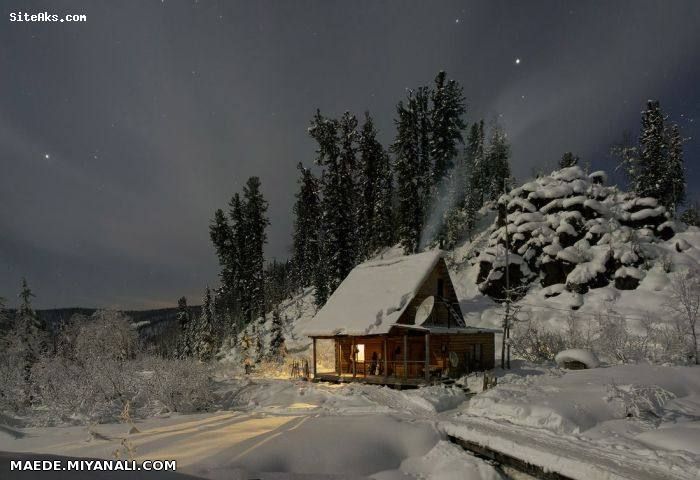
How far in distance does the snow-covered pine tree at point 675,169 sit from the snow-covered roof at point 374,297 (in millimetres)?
42543

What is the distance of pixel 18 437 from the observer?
45.7 ft

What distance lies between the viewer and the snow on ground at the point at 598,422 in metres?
10.2

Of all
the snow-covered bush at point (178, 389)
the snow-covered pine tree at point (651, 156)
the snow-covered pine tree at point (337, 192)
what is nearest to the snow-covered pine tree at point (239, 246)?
the snow-covered pine tree at point (337, 192)

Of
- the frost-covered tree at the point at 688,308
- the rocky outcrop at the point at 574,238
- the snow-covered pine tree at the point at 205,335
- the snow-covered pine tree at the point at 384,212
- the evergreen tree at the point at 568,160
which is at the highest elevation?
the evergreen tree at the point at 568,160

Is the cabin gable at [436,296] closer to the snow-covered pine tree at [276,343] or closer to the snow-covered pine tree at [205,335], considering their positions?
the snow-covered pine tree at [276,343]

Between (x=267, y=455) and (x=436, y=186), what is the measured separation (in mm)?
38918

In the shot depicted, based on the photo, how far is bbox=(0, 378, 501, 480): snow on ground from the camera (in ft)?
32.1

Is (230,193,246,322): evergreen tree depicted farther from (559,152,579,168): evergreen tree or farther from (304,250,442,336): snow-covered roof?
(559,152,579,168): evergreen tree

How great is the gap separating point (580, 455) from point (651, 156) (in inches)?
2033

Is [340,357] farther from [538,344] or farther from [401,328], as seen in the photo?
[538,344]

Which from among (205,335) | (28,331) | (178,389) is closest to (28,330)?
(28,331)

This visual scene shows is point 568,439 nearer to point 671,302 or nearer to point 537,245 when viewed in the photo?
point 671,302

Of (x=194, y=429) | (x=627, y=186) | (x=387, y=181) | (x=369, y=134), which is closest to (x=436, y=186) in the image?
(x=369, y=134)

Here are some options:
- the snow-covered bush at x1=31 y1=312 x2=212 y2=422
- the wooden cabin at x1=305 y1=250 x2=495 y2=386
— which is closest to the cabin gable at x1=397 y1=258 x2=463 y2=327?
the wooden cabin at x1=305 y1=250 x2=495 y2=386
